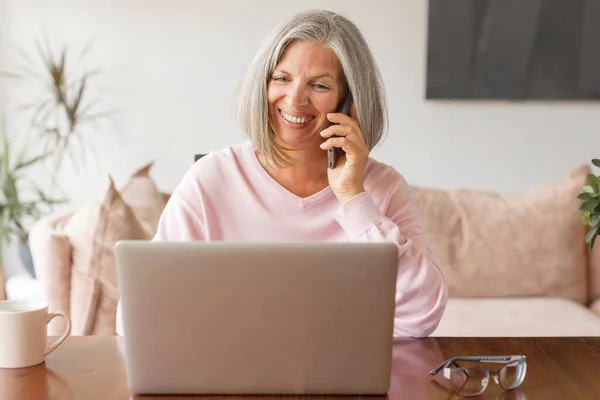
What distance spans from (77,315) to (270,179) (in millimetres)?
1074

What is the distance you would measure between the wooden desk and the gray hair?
499 mm

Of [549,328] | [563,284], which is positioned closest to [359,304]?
[549,328]

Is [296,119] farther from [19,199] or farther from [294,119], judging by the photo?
[19,199]

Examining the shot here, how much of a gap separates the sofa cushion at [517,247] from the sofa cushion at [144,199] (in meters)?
1.00

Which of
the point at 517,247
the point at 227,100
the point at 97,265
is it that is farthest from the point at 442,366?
the point at 227,100

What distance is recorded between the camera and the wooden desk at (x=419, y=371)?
1.09m

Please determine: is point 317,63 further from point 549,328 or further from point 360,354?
point 549,328

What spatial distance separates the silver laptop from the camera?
3.28 ft

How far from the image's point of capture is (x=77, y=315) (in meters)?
2.45

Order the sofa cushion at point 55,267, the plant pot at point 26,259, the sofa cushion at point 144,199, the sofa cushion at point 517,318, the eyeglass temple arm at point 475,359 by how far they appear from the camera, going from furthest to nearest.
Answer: the plant pot at point 26,259, the sofa cushion at point 144,199, the sofa cushion at point 517,318, the sofa cushion at point 55,267, the eyeglass temple arm at point 475,359

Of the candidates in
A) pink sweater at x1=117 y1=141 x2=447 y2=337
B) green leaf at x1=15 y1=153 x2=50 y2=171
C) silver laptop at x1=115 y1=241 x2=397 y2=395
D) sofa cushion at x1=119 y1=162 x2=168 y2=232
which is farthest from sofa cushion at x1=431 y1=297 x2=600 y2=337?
green leaf at x1=15 y1=153 x2=50 y2=171

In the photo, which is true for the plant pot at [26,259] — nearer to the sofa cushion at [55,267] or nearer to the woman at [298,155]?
the sofa cushion at [55,267]

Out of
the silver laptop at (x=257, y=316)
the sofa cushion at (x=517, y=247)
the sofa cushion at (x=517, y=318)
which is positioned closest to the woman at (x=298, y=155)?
the silver laptop at (x=257, y=316)

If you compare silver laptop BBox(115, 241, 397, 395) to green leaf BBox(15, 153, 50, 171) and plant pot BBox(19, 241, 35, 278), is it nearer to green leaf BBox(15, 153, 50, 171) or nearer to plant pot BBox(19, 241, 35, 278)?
plant pot BBox(19, 241, 35, 278)
